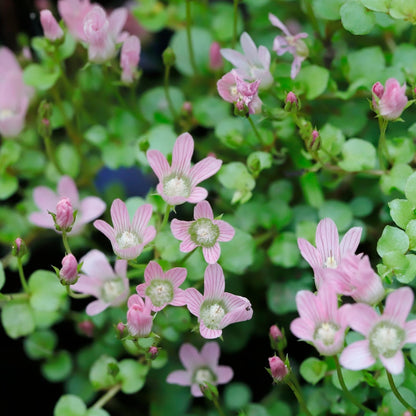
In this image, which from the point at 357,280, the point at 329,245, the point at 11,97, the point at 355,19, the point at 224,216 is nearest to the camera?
the point at 357,280

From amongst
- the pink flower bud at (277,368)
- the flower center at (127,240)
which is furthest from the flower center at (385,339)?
the flower center at (127,240)

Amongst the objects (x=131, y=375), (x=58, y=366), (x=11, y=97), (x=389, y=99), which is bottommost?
(x=58, y=366)

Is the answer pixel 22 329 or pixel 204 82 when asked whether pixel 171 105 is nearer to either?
pixel 204 82

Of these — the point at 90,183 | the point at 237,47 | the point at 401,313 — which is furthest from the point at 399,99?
the point at 90,183

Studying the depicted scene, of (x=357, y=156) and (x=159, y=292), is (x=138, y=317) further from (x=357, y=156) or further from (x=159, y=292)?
(x=357, y=156)

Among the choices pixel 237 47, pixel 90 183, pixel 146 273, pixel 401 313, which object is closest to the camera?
pixel 401 313

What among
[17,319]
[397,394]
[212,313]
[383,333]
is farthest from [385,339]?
[17,319]

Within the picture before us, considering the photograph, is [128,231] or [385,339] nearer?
[385,339]
